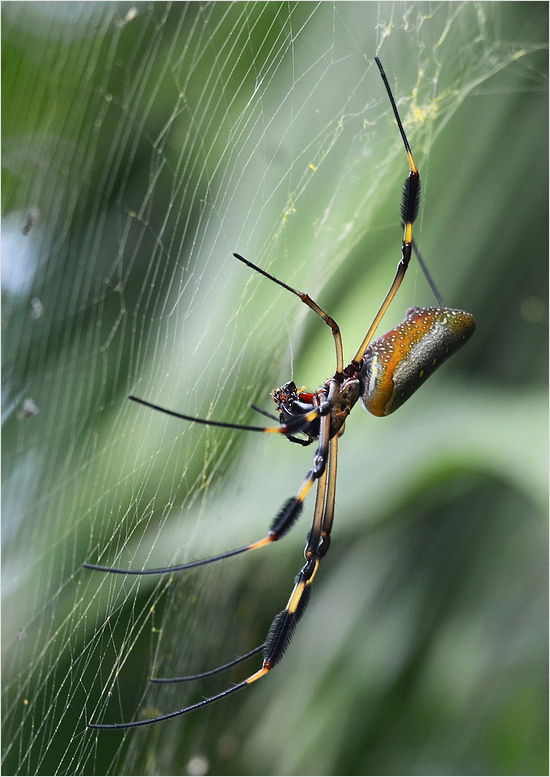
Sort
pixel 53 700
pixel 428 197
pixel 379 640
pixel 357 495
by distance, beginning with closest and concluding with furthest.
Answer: pixel 53 700, pixel 357 495, pixel 379 640, pixel 428 197

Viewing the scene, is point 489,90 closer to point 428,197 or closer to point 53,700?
point 428,197

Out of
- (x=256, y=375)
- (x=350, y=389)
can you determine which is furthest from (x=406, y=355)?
(x=256, y=375)

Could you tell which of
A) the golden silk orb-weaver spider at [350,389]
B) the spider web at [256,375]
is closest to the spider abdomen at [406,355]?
the golden silk orb-weaver spider at [350,389]

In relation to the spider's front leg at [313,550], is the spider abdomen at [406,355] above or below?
above

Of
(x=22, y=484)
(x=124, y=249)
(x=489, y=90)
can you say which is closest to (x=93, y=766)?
(x=22, y=484)

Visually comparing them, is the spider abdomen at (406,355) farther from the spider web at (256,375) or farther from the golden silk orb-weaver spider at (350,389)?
the spider web at (256,375)

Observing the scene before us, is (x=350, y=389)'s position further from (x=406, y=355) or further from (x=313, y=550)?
(x=313, y=550)
